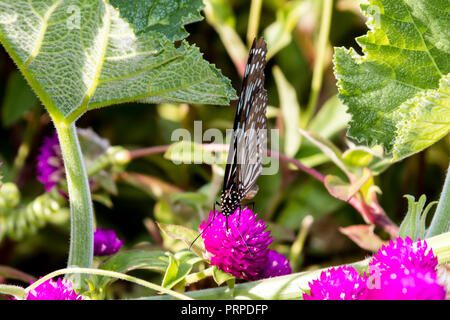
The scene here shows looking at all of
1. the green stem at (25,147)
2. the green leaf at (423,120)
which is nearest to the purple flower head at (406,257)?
the green leaf at (423,120)

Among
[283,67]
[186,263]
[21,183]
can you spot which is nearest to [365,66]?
[186,263]

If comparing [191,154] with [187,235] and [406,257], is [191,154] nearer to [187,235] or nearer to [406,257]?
[187,235]

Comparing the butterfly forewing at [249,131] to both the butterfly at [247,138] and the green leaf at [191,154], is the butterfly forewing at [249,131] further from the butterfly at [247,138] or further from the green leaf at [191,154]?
the green leaf at [191,154]

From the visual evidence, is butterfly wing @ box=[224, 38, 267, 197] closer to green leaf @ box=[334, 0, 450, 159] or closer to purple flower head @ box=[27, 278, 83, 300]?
green leaf @ box=[334, 0, 450, 159]

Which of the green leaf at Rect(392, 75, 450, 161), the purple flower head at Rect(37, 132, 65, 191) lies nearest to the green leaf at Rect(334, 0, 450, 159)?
the green leaf at Rect(392, 75, 450, 161)

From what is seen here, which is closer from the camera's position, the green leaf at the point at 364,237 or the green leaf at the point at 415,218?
the green leaf at the point at 415,218

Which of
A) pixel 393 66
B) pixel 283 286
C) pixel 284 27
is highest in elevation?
pixel 284 27

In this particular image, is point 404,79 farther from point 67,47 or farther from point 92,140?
point 92,140

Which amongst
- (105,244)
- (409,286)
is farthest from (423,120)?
(105,244)
